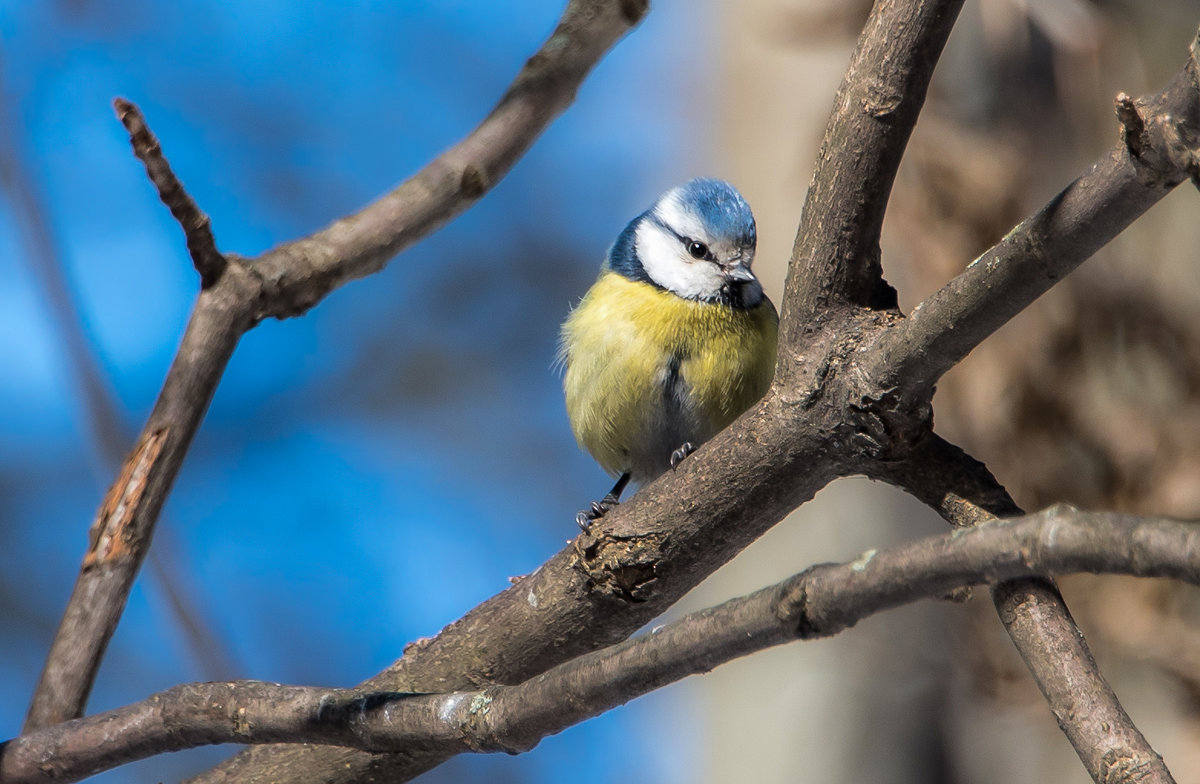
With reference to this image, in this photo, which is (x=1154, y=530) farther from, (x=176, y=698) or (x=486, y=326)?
(x=486, y=326)

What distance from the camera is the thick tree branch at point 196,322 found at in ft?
5.99

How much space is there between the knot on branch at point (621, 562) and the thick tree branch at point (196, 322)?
74cm

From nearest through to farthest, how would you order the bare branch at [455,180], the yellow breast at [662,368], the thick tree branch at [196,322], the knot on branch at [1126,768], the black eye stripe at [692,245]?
the knot on branch at [1126,768] < the thick tree branch at [196,322] < the bare branch at [455,180] < the yellow breast at [662,368] < the black eye stripe at [692,245]

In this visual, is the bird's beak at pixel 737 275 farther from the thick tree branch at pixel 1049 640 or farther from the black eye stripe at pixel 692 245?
the thick tree branch at pixel 1049 640

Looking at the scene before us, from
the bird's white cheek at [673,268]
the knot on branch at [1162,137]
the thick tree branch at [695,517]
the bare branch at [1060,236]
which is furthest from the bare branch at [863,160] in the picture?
the bird's white cheek at [673,268]

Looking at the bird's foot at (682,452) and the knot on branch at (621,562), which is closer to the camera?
the knot on branch at (621,562)

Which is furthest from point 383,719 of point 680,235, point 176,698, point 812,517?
point 812,517

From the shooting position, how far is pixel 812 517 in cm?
352

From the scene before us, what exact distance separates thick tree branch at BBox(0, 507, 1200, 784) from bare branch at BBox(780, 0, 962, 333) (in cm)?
55

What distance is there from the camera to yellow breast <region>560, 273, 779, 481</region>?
2533 mm

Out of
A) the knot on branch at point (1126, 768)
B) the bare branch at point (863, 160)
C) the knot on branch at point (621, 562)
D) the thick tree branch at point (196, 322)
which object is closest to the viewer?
the knot on branch at point (1126, 768)

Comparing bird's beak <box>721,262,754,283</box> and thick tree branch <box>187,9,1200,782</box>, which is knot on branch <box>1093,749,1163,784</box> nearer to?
thick tree branch <box>187,9,1200,782</box>

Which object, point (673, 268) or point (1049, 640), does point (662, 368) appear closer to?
point (673, 268)

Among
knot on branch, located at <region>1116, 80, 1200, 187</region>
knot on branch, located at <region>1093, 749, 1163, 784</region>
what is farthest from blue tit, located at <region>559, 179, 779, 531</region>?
knot on branch, located at <region>1116, 80, 1200, 187</region>
